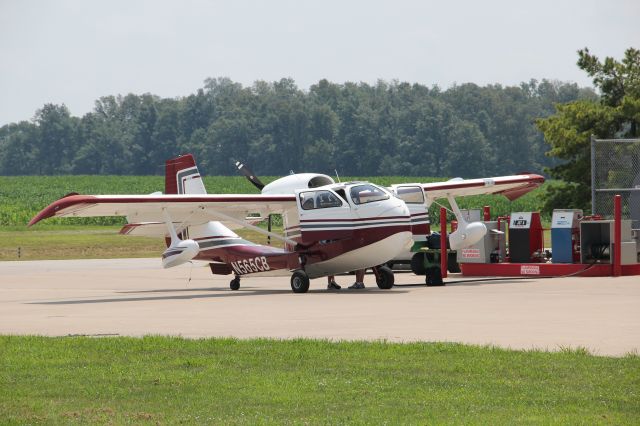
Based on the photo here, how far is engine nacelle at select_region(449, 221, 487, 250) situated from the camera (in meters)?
28.0

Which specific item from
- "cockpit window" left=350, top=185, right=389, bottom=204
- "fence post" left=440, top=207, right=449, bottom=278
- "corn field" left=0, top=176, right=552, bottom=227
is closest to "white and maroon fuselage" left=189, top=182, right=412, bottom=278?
"cockpit window" left=350, top=185, right=389, bottom=204

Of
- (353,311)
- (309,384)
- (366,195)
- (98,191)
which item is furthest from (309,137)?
(309,384)

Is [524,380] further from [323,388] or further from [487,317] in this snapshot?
[487,317]

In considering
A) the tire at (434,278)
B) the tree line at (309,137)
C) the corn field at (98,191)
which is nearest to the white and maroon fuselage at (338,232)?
the tire at (434,278)

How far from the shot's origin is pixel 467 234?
28062 millimetres

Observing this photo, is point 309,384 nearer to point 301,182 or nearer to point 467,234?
point 301,182

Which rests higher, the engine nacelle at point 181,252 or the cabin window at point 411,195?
the cabin window at point 411,195

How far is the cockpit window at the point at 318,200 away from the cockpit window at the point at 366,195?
387mm

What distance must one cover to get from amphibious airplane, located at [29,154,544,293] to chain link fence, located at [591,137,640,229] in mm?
4508

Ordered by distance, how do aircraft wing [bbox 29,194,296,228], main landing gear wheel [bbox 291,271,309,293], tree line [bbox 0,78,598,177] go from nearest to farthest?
1. aircraft wing [bbox 29,194,296,228]
2. main landing gear wheel [bbox 291,271,309,293]
3. tree line [bbox 0,78,598,177]

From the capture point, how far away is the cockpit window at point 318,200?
2595cm

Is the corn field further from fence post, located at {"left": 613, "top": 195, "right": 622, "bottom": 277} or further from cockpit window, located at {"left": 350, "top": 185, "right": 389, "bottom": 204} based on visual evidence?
cockpit window, located at {"left": 350, "top": 185, "right": 389, "bottom": 204}

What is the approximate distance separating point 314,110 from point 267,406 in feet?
496

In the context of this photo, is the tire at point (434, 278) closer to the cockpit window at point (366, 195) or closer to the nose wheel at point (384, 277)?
the nose wheel at point (384, 277)
